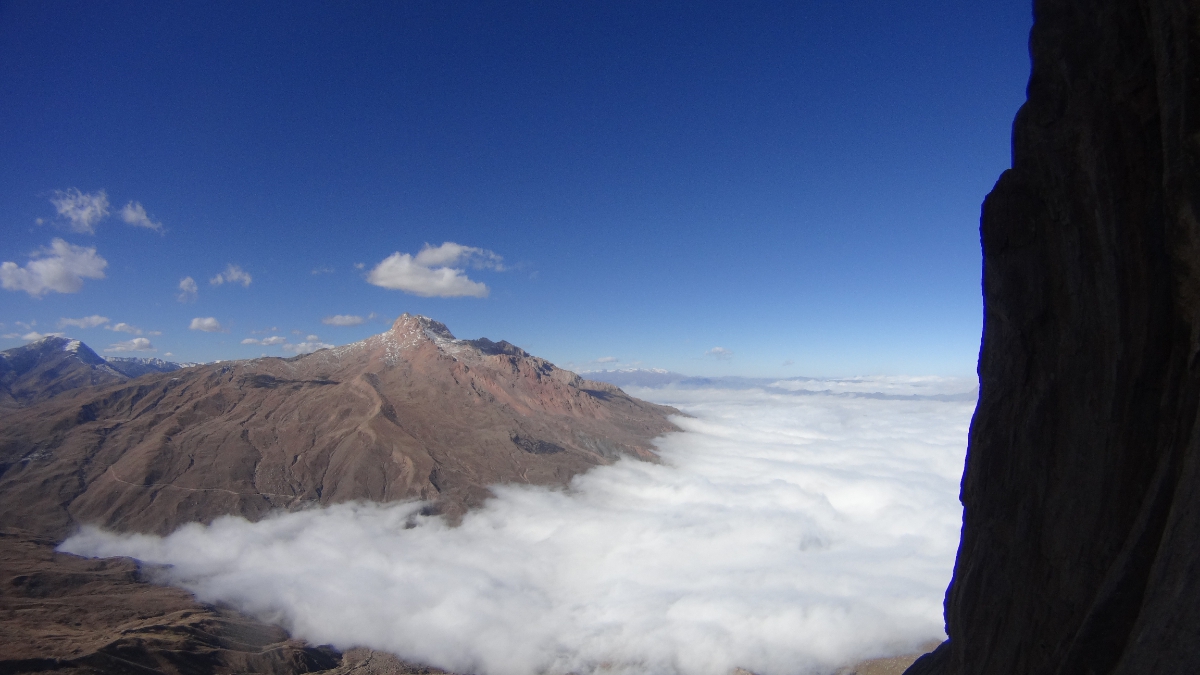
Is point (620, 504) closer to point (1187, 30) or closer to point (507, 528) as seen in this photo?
point (507, 528)

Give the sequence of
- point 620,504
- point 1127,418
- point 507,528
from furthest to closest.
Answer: point 620,504, point 507,528, point 1127,418

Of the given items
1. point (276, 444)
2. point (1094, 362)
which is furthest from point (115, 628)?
point (1094, 362)

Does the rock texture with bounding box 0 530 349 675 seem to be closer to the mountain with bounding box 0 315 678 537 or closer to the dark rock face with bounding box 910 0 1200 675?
the mountain with bounding box 0 315 678 537

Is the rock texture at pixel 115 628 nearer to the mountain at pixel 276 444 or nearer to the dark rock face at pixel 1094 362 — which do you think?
the mountain at pixel 276 444

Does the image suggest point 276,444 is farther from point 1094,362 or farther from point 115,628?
point 1094,362

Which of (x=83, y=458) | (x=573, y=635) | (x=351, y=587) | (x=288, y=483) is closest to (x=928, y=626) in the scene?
(x=573, y=635)

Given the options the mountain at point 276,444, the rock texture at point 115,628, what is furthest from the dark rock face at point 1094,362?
the mountain at point 276,444
